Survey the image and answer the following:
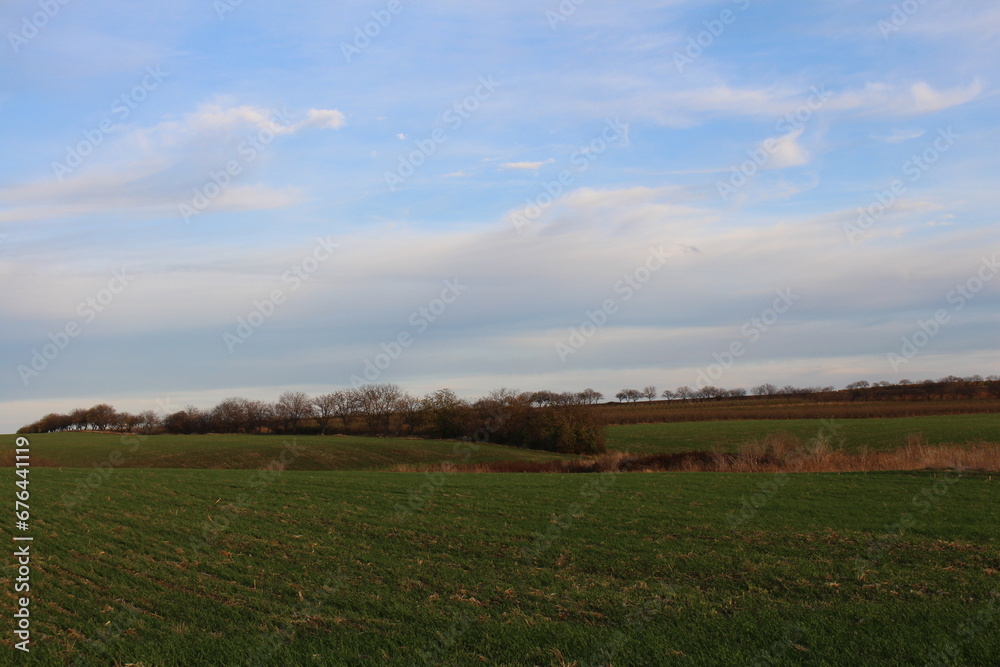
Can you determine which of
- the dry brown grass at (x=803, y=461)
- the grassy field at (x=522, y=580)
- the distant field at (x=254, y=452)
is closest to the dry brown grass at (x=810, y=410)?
the distant field at (x=254, y=452)

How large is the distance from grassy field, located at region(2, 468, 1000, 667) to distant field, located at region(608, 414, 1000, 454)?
1603 inches

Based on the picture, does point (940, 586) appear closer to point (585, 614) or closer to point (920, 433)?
point (585, 614)

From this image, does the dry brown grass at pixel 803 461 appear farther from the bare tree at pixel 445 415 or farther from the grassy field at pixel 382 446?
the bare tree at pixel 445 415

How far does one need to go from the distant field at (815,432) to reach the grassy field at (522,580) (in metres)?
40.7

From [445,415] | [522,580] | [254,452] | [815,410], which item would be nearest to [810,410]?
[815,410]

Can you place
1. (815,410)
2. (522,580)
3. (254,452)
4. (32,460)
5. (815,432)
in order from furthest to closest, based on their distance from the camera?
1. (815,410)
2. (815,432)
3. (254,452)
4. (32,460)
5. (522,580)

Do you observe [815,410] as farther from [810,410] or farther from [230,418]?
[230,418]

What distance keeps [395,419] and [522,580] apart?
75.0 meters

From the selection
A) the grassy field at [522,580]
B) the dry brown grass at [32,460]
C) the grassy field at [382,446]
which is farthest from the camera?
the grassy field at [382,446]

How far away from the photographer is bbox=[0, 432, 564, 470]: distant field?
170 feet

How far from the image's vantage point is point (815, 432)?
67.3 metres

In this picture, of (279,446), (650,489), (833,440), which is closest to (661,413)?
(833,440)

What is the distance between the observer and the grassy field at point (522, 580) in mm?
8000

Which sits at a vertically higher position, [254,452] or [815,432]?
[254,452]
